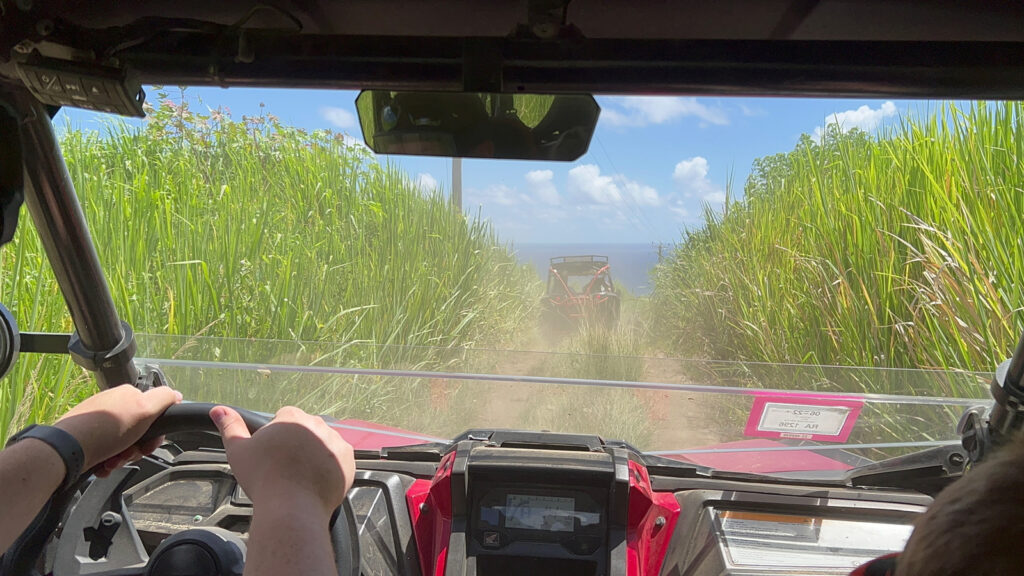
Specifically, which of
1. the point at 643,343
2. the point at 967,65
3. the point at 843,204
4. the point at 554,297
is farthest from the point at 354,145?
the point at 967,65

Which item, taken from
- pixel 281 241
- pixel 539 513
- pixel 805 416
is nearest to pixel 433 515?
pixel 539 513

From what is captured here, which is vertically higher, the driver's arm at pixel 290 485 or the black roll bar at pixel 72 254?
the black roll bar at pixel 72 254

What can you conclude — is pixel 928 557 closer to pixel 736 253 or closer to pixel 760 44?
pixel 760 44

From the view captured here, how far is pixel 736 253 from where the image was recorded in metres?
5.11

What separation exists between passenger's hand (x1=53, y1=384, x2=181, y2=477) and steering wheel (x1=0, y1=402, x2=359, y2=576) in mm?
56

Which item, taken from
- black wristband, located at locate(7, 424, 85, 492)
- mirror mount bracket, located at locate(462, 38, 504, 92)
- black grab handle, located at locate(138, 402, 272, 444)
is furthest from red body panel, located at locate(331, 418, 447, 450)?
mirror mount bracket, located at locate(462, 38, 504, 92)

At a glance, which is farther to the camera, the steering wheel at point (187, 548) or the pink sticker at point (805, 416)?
the pink sticker at point (805, 416)

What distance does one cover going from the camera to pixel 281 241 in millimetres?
4488

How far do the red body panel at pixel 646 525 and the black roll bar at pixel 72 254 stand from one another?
52.4 inches

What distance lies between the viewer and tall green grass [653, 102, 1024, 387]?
3914 mm

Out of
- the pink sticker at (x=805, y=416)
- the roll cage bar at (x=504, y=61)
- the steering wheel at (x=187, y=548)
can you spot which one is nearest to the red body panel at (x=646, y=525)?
the pink sticker at (x=805, y=416)

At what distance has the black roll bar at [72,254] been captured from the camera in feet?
4.76

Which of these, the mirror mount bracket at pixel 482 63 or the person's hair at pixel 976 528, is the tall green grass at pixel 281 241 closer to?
the mirror mount bracket at pixel 482 63

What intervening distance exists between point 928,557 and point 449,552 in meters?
1.23
